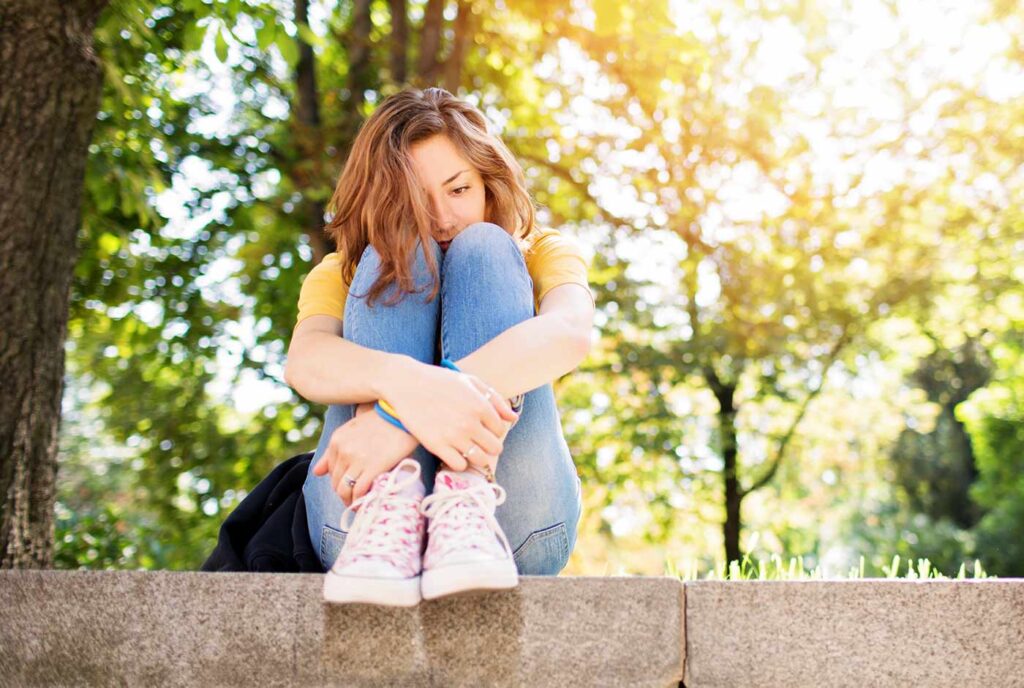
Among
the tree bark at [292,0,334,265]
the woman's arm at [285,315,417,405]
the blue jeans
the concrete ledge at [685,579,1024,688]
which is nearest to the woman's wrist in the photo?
the woman's arm at [285,315,417,405]

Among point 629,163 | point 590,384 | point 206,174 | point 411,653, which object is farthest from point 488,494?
point 590,384

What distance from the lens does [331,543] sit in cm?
189

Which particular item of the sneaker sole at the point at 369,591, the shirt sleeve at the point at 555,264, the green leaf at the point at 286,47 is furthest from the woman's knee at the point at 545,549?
the green leaf at the point at 286,47

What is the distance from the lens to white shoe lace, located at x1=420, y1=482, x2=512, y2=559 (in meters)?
1.56

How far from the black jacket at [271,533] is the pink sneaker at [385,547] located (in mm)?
252

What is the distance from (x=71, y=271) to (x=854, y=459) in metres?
13.9

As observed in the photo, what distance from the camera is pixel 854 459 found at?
14977 millimetres

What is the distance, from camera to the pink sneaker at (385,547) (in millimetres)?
1501

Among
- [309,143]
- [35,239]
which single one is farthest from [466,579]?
[309,143]

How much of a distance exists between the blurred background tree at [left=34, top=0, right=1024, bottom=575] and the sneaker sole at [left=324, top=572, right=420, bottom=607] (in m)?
4.21

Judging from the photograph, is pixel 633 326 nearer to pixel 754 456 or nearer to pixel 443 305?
pixel 754 456

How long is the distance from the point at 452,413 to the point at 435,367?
0.34 ft

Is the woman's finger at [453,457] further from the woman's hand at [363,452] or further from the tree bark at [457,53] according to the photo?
the tree bark at [457,53]

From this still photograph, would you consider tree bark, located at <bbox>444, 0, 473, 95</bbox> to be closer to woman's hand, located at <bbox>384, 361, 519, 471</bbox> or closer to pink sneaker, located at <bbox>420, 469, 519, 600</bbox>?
woman's hand, located at <bbox>384, 361, 519, 471</bbox>
